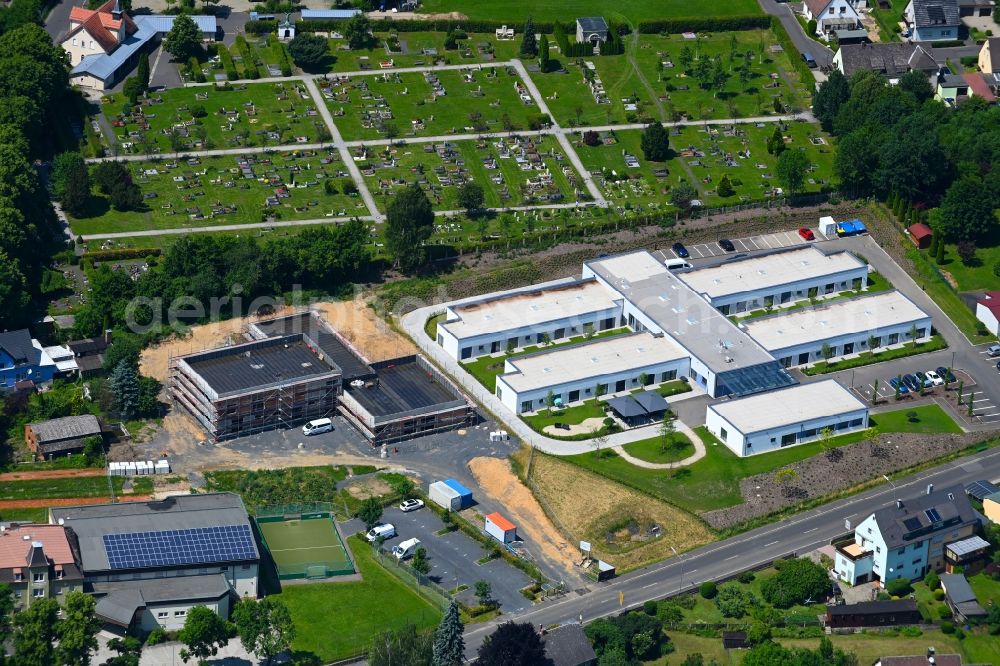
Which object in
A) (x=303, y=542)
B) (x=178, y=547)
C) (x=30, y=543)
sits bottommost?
(x=303, y=542)

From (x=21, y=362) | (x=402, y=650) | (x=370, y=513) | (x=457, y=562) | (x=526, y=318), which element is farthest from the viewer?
(x=526, y=318)

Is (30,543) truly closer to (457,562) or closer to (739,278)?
(457,562)

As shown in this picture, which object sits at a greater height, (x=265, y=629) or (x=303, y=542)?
(x=265, y=629)

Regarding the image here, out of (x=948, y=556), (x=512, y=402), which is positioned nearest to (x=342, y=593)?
(x=512, y=402)

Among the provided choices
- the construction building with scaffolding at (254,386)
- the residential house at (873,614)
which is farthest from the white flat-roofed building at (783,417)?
the construction building with scaffolding at (254,386)

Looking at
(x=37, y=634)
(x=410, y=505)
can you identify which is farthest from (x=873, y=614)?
(x=37, y=634)

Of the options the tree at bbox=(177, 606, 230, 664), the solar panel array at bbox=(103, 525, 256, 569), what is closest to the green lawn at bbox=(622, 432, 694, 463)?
the solar panel array at bbox=(103, 525, 256, 569)

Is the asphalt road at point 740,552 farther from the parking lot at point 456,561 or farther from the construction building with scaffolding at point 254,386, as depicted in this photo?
the construction building with scaffolding at point 254,386
